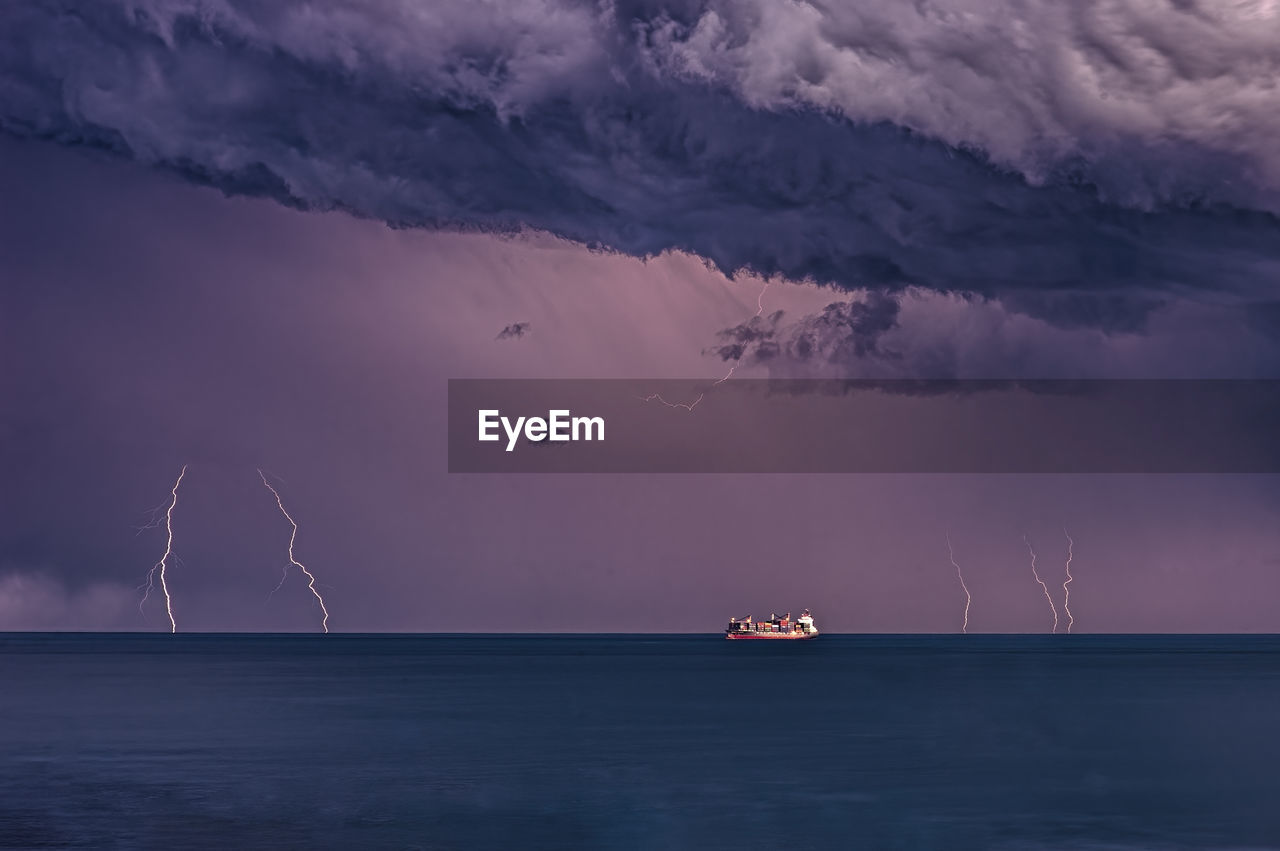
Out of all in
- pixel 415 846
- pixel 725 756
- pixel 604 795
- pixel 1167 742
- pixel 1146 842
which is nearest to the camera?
pixel 415 846

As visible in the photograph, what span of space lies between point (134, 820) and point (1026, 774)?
32043 millimetres

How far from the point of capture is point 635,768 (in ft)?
184

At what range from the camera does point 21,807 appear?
4381 cm

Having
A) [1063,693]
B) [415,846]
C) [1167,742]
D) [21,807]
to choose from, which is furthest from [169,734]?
[1063,693]

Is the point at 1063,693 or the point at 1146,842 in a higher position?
the point at 1146,842

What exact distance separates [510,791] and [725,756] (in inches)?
570

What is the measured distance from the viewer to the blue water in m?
40.0

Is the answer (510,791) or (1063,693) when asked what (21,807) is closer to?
(510,791)

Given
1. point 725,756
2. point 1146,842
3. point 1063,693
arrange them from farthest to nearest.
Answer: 1. point 1063,693
2. point 725,756
3. point 1146,842

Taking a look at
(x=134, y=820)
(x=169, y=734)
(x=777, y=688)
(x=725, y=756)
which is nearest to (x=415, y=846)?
(x=134, y=820)

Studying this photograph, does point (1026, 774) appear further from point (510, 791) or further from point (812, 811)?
point (510, 791)

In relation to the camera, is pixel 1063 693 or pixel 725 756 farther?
pixel 1063 693

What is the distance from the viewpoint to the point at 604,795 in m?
47.8

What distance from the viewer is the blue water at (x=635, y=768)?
1576 inches
